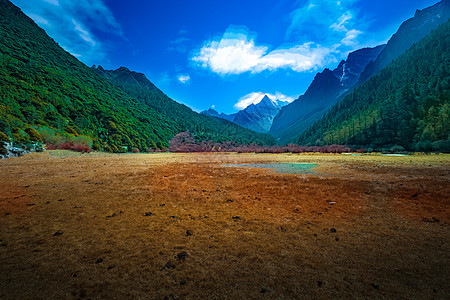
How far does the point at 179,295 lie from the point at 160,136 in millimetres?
98129

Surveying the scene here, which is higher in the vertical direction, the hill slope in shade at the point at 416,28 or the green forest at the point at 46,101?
the hill slope in shade at the point at 416,28

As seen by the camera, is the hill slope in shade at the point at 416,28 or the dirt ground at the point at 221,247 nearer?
the dirt ground at the point at 221,247

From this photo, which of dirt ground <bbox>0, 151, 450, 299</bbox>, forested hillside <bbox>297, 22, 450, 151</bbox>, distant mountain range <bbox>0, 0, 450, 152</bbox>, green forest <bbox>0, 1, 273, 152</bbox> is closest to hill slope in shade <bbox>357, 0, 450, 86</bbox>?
forested hillside <bbox>297, 22, 450, 151</bbox>

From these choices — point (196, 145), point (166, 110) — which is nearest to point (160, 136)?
point (196, 145)

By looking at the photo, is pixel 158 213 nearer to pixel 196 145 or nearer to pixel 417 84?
pixel 196 145

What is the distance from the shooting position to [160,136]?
3718 inches

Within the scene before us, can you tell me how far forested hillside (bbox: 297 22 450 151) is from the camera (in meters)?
58.6

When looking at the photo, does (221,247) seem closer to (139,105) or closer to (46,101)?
(46,101)

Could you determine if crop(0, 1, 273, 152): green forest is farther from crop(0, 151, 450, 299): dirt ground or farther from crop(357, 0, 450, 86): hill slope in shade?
crop(357, 0, 450, 86): hill slope in shade

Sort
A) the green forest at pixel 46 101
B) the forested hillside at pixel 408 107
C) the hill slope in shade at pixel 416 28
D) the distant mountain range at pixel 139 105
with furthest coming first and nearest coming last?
the hill slope in shade at pixel 416 28
the forested hillside at pixel 408 107
the distant mountain range at pixel 139 105
the green forest at pixel 46 101

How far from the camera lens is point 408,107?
2908 inches

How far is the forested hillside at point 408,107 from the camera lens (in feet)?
192

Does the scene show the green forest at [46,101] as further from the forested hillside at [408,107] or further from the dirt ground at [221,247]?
the forested hillside at [408,107]

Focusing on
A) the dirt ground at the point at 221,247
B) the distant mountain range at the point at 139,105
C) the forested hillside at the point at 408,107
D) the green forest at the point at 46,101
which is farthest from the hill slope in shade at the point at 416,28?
the dirt ground at the point at 221,247
